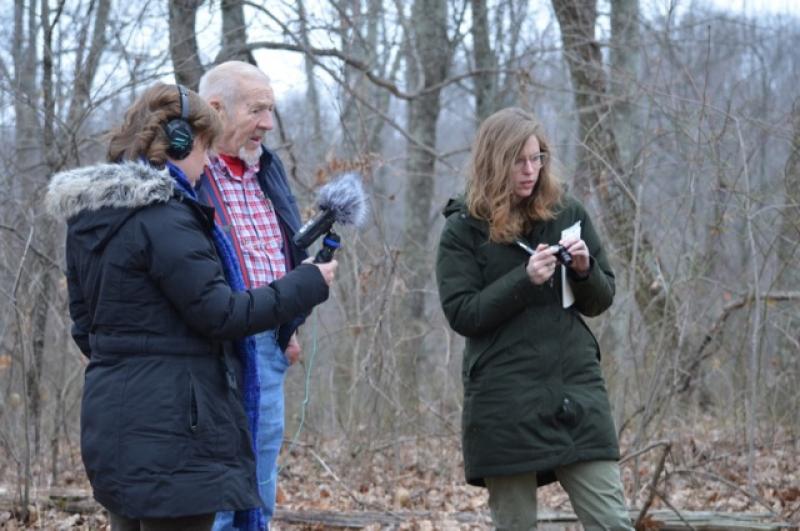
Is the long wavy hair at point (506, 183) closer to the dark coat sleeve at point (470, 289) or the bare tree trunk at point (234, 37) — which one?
the dark coat sleeve at point (470, 289)

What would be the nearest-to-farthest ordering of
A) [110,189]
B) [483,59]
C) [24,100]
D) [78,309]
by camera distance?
[110,189]
[78,309]
[24,100]
[483,59]

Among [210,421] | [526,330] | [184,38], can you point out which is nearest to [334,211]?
[526,330]

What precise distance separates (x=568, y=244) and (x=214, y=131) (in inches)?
52.0

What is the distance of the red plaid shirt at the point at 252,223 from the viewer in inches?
151

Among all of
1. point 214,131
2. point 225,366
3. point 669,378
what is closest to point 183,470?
point 225,366

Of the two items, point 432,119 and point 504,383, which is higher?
point 432,119

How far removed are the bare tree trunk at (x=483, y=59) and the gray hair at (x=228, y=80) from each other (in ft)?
28.6

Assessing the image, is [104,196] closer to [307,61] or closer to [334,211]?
[334,211]

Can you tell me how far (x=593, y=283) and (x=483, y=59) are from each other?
374 inches

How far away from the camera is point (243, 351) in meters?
3.46

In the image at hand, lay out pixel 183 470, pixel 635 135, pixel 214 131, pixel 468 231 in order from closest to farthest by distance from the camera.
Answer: pixel 183 470 → pixel 214 131 → pixel 468 231 → pixel 635 135

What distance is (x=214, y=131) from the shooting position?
3328 millimetres

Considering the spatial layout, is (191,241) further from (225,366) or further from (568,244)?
(568,244)

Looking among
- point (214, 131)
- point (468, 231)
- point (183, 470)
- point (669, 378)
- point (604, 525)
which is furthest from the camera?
point (669, 378)
